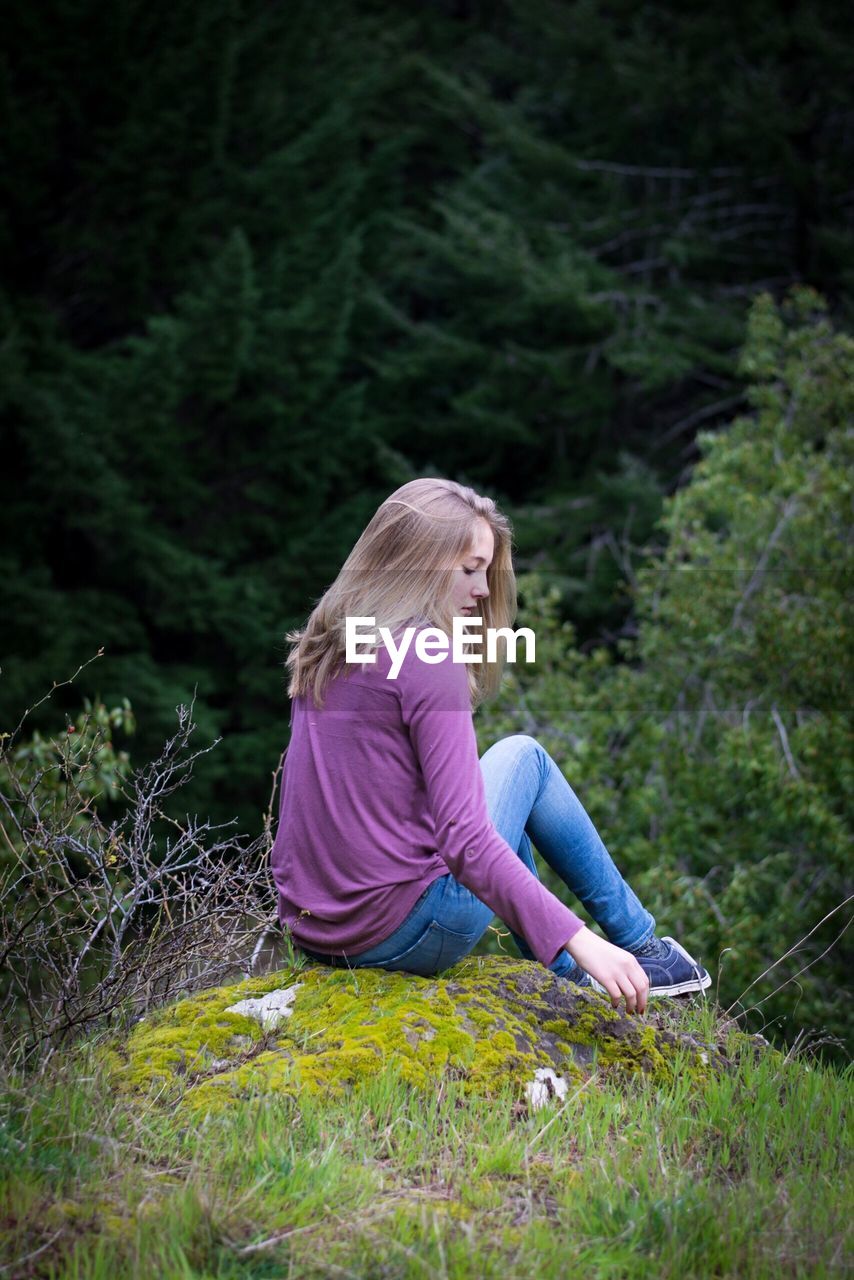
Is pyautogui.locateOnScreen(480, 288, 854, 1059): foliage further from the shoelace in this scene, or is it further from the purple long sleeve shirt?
the purple long sleeve shirt

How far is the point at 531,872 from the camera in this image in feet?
8.93

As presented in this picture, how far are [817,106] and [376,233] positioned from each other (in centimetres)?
462

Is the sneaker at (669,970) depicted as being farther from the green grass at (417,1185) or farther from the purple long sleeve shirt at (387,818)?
the purple long sleeve shirt at (387,818)

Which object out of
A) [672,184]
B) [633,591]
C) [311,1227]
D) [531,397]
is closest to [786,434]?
[633,591]

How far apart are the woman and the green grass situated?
308mm

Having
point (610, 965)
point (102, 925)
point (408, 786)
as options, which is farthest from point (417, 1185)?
point (102, 925)

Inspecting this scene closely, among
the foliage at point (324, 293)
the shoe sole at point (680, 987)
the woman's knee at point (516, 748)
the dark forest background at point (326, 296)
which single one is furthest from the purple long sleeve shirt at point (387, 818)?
the foliage at point (324, 293)

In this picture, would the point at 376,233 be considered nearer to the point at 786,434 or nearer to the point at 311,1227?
the point at 786,434

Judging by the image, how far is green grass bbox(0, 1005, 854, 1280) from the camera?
1.92m

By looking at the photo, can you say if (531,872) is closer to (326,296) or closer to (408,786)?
(408,786)

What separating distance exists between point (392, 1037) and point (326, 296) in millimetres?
11043

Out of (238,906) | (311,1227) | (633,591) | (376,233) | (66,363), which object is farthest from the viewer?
(376,233)

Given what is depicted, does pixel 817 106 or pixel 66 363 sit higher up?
pixel 817 106

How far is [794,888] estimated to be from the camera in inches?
255
